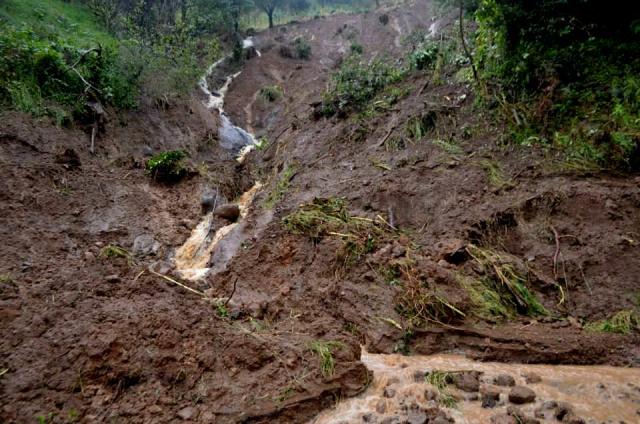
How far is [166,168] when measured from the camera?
8.98m

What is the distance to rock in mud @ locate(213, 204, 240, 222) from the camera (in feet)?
26.6

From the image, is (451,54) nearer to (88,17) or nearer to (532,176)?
(532,176)

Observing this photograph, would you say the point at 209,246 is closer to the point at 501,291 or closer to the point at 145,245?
the point at 145,245

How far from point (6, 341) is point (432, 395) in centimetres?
345

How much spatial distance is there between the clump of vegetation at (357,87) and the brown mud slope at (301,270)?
0.82 m

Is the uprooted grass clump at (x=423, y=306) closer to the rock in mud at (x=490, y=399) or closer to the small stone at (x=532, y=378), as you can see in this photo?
the small stone at (x=532, y=378)

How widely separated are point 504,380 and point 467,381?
0.90 ft

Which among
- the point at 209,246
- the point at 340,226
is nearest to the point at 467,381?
the point at 340,226

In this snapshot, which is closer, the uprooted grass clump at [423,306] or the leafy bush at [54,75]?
the uprooted grass clump at [423,306]

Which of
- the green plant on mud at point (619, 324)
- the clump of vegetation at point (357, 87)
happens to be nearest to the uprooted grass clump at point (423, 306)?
the green plant on mud at point (619, 324)

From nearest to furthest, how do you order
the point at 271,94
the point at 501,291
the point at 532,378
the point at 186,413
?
the point at 186,413 < the point at 532,378 < the point at 501,291 < the point at 271,94

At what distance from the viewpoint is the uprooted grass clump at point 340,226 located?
214 inches

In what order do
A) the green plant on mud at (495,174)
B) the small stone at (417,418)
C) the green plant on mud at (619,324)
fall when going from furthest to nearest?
the green plant on mud at (495,174) < the green plant on mud at (619,324) < the small stone at (417,418)

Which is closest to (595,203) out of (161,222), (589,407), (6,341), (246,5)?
(589,407)
